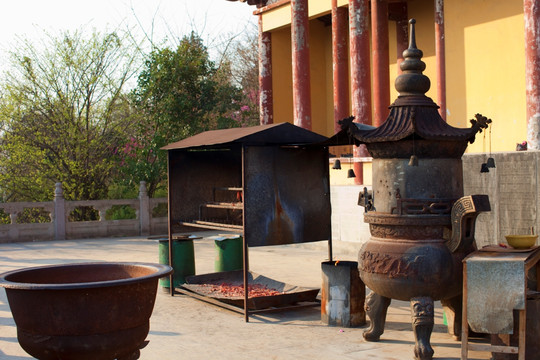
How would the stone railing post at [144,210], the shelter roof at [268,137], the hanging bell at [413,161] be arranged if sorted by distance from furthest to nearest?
the stone railing post at [144,210] → the shelter roof at [268,137] → the hanging bell at [413,161]

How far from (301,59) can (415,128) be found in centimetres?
965

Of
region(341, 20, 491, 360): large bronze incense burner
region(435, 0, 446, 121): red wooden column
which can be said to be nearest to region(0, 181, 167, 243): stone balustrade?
region(435, 0, 446, 121): red wooden column

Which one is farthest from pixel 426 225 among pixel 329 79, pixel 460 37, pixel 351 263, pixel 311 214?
pixel 329 79

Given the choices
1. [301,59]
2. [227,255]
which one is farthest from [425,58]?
[227,255]

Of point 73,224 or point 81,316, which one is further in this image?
point 73,224

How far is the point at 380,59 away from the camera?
16.7m

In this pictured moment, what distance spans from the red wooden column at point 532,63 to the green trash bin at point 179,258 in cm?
588

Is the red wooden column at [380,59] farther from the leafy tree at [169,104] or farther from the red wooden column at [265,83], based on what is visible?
the leafy tree at [169,104]

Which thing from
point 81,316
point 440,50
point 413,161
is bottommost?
point 81,316

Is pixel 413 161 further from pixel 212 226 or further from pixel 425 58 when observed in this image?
pixel 425 58

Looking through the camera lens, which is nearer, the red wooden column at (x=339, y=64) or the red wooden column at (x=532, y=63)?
the red wooden column at (x=532, y=63)

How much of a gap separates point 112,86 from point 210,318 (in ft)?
48.0

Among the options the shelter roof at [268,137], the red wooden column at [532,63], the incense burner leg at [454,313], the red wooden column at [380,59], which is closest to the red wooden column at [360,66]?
the red wooden column at [380,59]

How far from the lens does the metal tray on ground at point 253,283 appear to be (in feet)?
26.9
